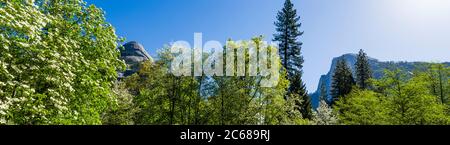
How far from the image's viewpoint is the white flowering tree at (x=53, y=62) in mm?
11602

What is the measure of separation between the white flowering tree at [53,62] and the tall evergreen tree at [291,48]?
52536mm

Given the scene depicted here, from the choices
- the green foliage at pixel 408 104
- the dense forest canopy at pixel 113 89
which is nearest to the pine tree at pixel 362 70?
the dense forest canopy at pixel 113 89

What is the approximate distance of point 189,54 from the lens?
3672cm

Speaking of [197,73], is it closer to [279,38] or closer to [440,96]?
[440,96]

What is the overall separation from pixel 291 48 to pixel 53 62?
6135 centimetres

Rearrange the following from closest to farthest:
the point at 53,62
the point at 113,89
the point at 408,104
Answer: the point at 53,62
the point at 408,104
the point at 113,89

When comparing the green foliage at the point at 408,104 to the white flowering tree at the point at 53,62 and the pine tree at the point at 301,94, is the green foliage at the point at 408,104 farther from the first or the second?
the pine tree at the point at 301,94

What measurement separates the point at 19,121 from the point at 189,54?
78.8 feet

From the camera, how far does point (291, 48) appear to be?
72.2 metres

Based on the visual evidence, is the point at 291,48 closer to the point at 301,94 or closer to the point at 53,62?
the point at 301,94

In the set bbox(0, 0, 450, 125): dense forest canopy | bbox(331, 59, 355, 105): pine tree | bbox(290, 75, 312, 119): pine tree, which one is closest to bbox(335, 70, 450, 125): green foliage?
bbox(0, 0, 450, 125): dense forest canopy

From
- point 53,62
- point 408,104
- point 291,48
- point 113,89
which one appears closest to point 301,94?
point 291,48
